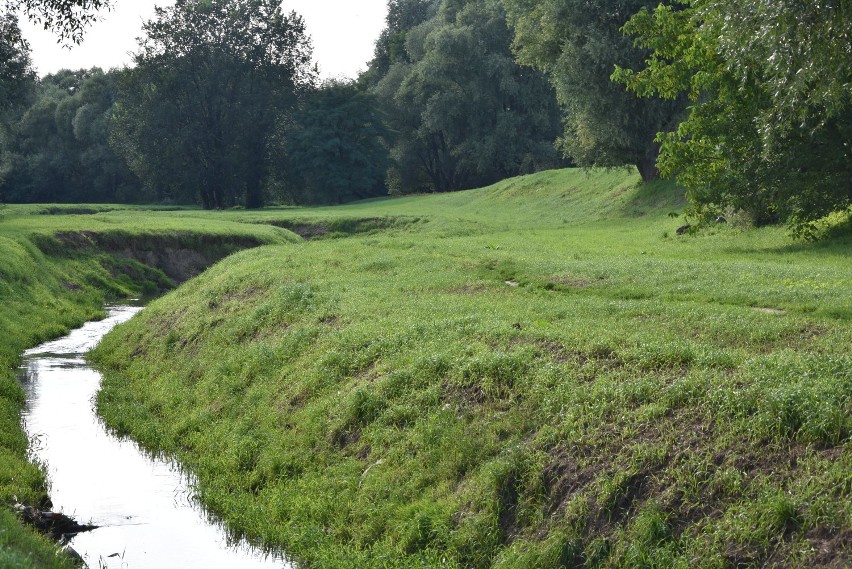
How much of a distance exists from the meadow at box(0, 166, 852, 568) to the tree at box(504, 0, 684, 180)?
23197 mm

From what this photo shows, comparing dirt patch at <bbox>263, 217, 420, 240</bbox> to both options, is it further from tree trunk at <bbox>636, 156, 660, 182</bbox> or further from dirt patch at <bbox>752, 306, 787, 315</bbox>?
dirt patch at <bbox>752, 306, 787, 315</bbox>

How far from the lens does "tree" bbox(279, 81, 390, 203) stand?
85875 millimetres

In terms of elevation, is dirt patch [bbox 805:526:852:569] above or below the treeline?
below

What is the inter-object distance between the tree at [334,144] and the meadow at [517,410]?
61680 millimetres

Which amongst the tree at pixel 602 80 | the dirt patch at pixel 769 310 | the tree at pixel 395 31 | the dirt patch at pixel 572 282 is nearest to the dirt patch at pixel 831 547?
the dirt patch at pixel 769 310

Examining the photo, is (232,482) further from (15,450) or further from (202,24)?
(202,24)

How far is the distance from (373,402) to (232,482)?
229cm

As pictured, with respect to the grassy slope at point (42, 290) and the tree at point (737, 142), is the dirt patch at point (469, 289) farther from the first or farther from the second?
the grassy slope at point (42, 290)

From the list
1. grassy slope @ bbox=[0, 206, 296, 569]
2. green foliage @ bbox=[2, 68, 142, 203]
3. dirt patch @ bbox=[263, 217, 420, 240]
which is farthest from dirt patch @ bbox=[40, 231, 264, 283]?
green foliage @ bbox=[2, 68, 142, 203]

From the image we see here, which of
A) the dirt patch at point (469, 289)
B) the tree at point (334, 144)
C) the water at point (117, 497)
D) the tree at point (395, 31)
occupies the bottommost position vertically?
the water at point (117, 497)

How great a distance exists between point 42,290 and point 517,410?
23474mm

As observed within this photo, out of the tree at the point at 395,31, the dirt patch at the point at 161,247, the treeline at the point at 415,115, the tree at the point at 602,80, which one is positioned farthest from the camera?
the tree at the point at 395,31

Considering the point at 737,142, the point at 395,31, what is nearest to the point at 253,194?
the point at 395,31

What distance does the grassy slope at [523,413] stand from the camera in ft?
28.7
